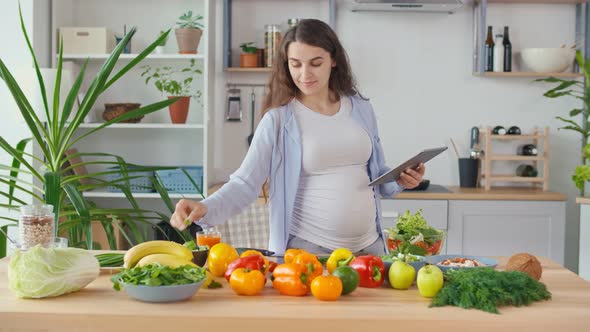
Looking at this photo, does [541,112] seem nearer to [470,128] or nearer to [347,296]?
[470,128]

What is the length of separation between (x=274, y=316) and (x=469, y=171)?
3.26m

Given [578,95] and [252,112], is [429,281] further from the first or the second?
[578,95]

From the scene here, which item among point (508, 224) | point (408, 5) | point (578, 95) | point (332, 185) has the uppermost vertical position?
point (408, 5)

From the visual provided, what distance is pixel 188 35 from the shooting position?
178 inches

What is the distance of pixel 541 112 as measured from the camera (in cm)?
484

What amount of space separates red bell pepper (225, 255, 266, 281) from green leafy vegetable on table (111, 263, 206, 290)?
0.33 ft

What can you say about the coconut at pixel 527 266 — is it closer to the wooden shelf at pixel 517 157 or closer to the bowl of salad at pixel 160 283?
the bowl of salad at pixel 160 283

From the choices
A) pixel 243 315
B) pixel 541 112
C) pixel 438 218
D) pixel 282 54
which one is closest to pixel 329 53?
pixel 282 54

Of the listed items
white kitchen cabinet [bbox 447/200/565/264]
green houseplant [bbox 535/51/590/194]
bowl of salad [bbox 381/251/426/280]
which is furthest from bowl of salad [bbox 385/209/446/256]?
green houseplant [bbox 535/51/590/194]

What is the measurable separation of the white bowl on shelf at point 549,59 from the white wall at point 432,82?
176mm

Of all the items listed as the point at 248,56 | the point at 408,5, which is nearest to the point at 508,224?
the point at 408,5

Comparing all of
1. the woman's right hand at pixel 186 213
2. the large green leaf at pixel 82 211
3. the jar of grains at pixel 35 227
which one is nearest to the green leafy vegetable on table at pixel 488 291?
the woman's right hand at pixel 186 213

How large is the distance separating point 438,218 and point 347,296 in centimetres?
256

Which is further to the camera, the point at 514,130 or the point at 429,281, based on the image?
the point at 514,130
